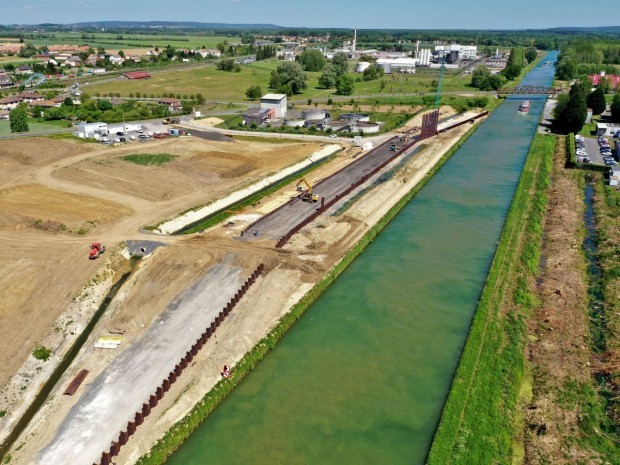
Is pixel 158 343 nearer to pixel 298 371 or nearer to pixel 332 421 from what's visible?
pixel 298 371

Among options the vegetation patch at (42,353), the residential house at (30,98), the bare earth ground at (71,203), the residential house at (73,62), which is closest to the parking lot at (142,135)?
the bare earth ground at (71,203)

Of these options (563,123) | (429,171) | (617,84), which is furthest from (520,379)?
(617,84)

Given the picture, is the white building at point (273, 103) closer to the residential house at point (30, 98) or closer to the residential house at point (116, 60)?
the residential house at point (30, 98)

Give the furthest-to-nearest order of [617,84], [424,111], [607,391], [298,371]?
[617,84] → [424,111] → [298,371] → [607,391]

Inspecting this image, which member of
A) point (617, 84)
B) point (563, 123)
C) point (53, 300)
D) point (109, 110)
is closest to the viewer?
point (53, 300)

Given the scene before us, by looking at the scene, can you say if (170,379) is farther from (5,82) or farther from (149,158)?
(5,82)

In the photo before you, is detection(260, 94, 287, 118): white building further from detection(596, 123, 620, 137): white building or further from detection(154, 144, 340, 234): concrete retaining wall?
detection(596, 123, 620, 137): white building

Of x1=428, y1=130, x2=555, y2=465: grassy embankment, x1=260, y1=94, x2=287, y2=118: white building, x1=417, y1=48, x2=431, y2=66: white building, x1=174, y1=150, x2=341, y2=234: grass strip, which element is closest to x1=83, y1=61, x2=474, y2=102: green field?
x1=260, y1=94, x2=287, y2=118: white building
